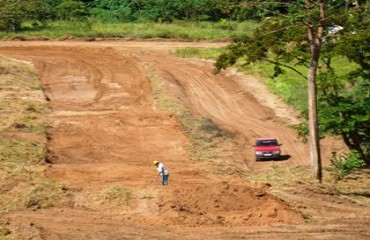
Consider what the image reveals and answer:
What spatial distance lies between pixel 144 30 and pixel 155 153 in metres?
43.6

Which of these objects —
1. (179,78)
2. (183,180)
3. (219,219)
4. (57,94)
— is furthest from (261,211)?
(179,78)

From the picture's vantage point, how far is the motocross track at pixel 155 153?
2342cm

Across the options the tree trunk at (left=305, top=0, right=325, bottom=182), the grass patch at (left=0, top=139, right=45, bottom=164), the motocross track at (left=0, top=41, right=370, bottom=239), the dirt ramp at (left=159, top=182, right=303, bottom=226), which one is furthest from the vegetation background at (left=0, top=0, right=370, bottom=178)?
the grass patch at (left=0, top=139, right=45, bottom=164)

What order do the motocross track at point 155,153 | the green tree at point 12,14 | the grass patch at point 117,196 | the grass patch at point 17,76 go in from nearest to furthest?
the motocross track at point 155,153 → the grass patch at point 117,196 → the grass patch at point 17,76 → the green tree at point 12,14

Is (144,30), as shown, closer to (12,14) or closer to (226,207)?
(12,14)

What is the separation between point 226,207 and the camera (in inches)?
1003

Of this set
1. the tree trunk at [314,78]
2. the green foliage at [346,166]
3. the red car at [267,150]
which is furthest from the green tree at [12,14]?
the tree trunk at [314,78]

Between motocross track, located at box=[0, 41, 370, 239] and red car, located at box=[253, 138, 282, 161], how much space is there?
0.49 meters

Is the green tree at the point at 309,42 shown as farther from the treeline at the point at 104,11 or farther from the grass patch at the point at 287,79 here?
the treeline at the point at 104,11

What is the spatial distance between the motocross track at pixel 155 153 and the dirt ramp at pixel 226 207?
39 mm

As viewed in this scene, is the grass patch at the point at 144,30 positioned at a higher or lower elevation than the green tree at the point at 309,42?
lower

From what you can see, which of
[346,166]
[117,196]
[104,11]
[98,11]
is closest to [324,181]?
[346,166]

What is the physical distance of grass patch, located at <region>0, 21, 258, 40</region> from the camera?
76750mm

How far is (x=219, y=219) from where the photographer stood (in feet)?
79.8
